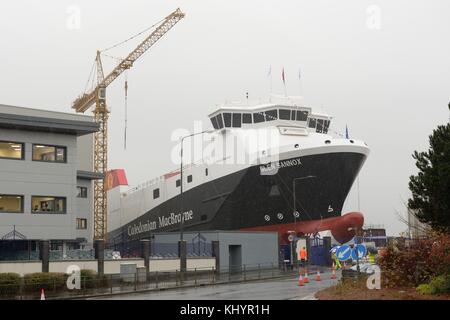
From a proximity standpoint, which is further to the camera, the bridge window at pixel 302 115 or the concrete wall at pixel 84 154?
the concrete wall at pixel 84 154

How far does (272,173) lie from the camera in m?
55.2

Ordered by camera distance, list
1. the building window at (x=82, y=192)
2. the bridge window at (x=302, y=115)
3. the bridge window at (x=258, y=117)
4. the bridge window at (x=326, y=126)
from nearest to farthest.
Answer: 1. the building window at (x=82, y=192)
2. the bridge window at (x=258, y=117)
3. the bridge window at (x=302, y=115)
4. the bridge window at (x=326, y=126)

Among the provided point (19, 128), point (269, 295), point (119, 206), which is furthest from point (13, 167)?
point (119, 206)

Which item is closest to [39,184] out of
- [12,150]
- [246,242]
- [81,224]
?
[12,150]

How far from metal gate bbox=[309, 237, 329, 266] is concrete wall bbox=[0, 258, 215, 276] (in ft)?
40.5

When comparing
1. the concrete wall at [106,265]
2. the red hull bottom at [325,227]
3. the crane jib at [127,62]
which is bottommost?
the concrete wall at [106,265]

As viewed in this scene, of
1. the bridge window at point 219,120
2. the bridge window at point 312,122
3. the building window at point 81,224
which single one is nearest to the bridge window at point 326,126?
the bridge window at point 312,122

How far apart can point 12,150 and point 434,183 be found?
2903 centimetres

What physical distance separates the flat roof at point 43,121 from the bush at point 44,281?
12.9 metres

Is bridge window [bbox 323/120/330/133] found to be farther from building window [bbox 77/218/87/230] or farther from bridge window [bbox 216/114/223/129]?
building window [bbox 77/218/87/230]

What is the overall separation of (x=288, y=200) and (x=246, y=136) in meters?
6.91

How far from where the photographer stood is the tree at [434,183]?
23672 mm

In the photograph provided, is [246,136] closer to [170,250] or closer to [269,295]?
[170,250]

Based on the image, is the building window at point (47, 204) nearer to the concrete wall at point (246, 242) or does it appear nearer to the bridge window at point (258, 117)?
the concrete wall at point (246, 242)
